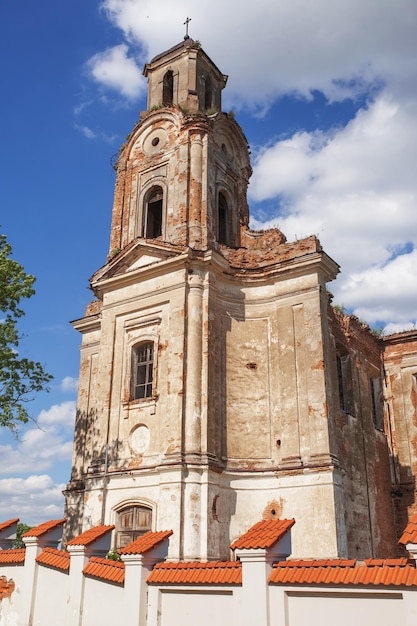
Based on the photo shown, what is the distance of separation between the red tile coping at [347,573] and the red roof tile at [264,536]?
0.33m

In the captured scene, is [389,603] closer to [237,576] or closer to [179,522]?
[237,576]

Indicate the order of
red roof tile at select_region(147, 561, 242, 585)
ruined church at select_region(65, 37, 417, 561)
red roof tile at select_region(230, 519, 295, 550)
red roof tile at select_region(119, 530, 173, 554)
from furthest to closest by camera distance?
ruined church at select_region(65, 37, 417, 561)
red roof tile at select_region(119, 530, 173, 554)
red roof tile at select_region(147, 561, 242, 585)
red roof tile at select_region(230, 519, 295, 550)

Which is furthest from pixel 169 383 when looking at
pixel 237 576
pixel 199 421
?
pixel 237 576

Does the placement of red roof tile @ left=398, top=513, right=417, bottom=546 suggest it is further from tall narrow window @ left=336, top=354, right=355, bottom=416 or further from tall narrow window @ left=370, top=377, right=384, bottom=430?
tall narrow window @ left=370, top=377, right=384, bottom=430

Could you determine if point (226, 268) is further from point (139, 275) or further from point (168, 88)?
point (168, 88)

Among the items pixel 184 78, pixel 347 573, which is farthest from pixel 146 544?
pixel 184 78

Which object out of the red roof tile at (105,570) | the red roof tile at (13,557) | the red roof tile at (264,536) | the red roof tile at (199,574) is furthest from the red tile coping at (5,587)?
the red roof tile at (264,536)

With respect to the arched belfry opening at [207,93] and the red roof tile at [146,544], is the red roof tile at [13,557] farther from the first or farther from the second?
the arched belfry opening at [207,93]

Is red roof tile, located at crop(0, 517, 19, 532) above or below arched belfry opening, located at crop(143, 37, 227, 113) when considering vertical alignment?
below

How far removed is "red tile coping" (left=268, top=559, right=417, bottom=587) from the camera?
6.55m

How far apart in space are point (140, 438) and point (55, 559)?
18.4 ft

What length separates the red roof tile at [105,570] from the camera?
8.99m

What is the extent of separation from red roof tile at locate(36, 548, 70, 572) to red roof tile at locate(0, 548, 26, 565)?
618 millimetres

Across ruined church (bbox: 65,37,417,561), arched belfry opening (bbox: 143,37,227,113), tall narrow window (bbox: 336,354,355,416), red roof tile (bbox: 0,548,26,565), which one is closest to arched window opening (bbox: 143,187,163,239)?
ruined church (bbox: 65,37,417,561)
